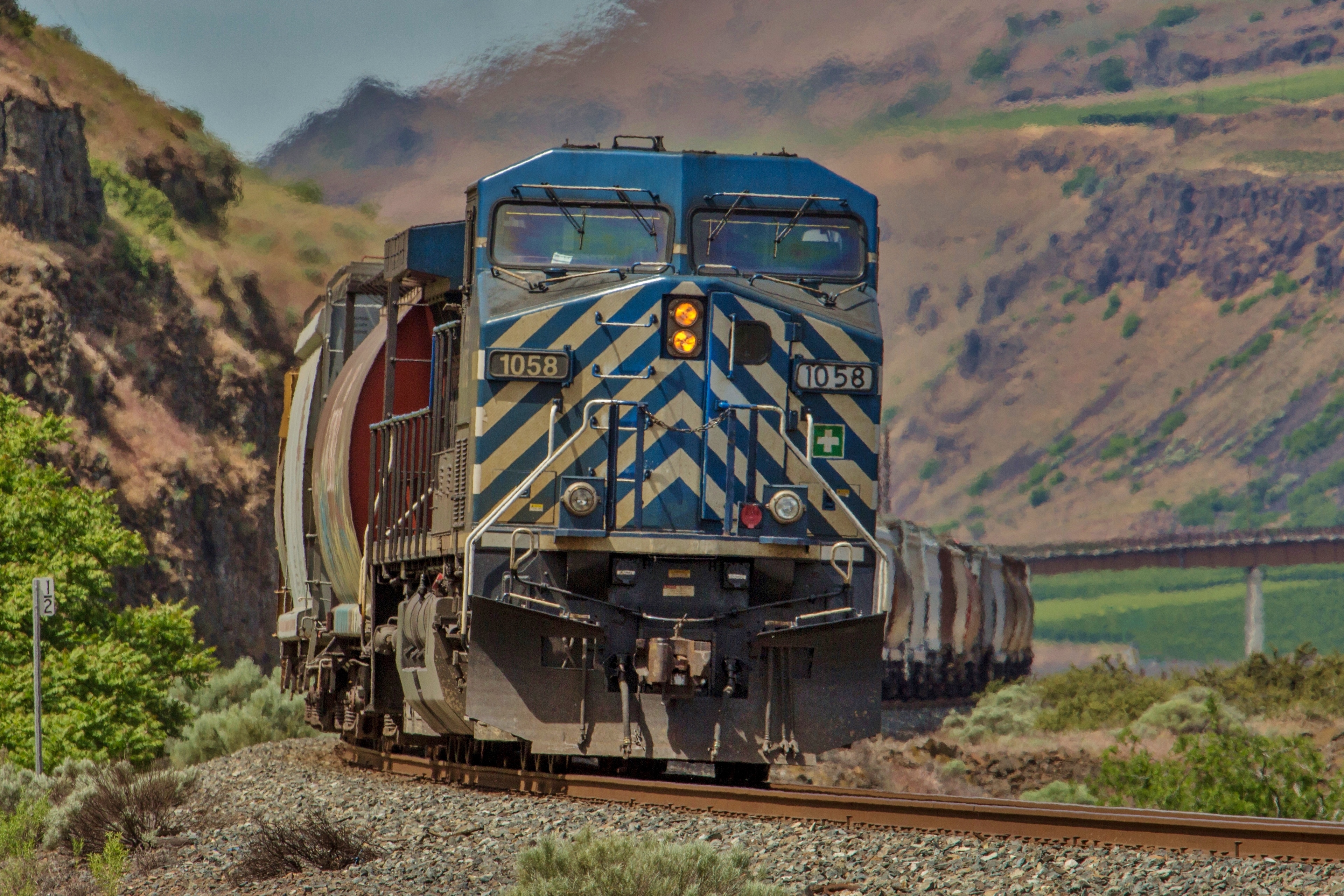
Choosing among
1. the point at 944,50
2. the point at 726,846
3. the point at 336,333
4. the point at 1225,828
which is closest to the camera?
the point at 1225,828

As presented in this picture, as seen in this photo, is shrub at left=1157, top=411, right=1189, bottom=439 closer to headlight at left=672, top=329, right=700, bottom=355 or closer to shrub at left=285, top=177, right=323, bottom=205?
shrub at left=285, top=177, right=323, bottom=205

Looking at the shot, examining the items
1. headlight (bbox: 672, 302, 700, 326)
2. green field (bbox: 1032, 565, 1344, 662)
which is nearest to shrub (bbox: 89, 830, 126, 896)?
headlight (bbox: 672, 302, 700, 326)

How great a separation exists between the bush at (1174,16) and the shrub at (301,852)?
5196 inches

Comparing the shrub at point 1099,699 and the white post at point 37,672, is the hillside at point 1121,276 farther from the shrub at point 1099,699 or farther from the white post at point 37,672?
the white post at point 37,672

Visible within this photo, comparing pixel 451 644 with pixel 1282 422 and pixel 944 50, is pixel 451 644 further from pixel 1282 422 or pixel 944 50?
pixel 1282 422

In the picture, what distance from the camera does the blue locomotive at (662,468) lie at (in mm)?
10539

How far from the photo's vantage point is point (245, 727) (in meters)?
18.7

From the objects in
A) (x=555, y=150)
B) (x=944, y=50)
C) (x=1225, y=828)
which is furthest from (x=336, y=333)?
(x=944, y=50)

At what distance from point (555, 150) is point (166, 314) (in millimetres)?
31072

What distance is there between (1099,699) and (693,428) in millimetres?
16096

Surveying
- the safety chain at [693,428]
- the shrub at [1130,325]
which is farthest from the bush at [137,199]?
the shrub at [1130,325]

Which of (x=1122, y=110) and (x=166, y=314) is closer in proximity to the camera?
(x=166, y=314)

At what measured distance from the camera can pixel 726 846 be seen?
28.4 ft

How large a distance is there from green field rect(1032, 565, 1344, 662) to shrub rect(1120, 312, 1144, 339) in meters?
32.2
